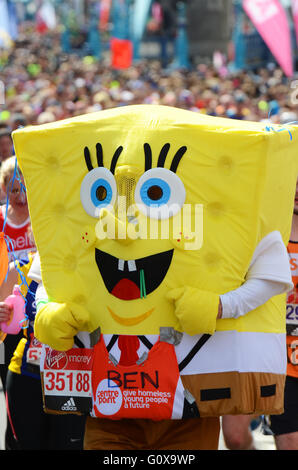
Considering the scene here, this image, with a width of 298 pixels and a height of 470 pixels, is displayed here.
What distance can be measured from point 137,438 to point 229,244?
0.93 meters

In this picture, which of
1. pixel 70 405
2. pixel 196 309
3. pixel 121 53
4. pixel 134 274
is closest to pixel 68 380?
pixel 70 405

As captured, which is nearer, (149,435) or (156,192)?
(156,192)

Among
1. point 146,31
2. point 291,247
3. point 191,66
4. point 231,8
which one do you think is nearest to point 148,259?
point 291,247

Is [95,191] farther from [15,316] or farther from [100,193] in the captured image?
[15,316]

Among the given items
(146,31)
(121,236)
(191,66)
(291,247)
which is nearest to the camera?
(121,236)

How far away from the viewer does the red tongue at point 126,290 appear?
3152 mm

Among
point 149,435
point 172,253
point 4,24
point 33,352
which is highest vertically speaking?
point 4,24

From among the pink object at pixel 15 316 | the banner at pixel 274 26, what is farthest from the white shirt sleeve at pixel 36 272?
the banner at pixel 274 26

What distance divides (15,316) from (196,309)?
1099 mm

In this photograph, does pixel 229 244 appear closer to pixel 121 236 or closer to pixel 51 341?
pixel 121 236

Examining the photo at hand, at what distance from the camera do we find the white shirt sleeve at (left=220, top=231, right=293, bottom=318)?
10.1 ft

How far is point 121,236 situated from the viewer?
3.07m

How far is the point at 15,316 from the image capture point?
3.75 meters

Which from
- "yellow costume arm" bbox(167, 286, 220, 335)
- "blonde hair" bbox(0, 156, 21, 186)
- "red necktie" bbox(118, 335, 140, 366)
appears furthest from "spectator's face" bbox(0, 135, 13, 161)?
"yellow costume arm" bbox(167, 286, 220, 335)
